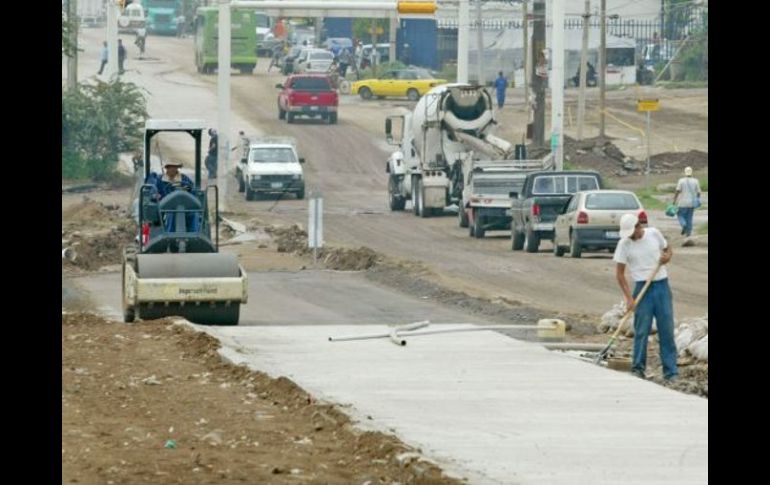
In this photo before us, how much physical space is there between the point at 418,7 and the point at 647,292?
3076 cm

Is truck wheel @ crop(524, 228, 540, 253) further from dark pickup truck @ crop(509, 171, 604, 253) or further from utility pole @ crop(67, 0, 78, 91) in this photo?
utility pole @ crop(67, 0, 78, 91)

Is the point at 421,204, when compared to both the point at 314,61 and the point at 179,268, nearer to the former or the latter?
the point at 179,268

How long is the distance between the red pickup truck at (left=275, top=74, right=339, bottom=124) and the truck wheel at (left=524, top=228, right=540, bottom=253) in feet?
119

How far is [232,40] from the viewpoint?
92.9 m

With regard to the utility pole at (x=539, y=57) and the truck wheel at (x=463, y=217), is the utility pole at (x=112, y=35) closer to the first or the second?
the utility pole at (x=539, y=57)

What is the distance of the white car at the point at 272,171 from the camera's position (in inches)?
2283

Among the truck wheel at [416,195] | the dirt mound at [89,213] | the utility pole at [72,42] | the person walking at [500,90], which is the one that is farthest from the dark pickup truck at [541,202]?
the person walking at [500,90]

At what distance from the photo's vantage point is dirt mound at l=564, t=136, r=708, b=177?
214ft

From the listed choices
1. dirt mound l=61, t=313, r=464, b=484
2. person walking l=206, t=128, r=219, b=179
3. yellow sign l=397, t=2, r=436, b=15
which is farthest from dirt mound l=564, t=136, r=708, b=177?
dirt mound l=61, t=313, r=464, b=484

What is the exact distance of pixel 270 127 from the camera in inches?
3000
